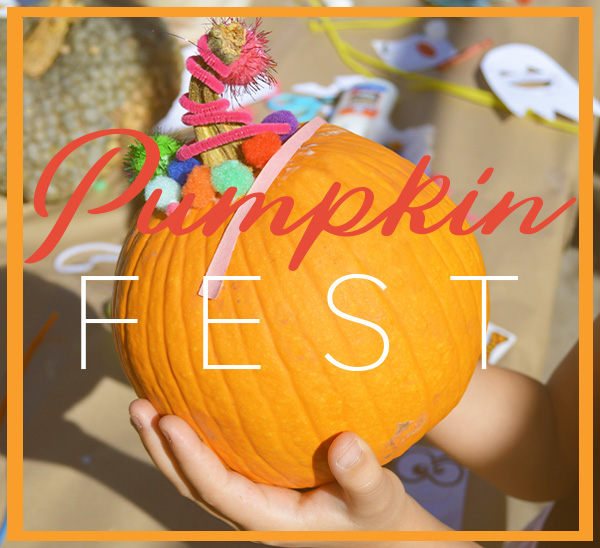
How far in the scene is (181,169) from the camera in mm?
616

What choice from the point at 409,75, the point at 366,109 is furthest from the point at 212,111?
the point at 409,75

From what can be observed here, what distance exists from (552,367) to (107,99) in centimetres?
135

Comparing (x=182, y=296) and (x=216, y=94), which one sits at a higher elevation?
(x=216, y=94)

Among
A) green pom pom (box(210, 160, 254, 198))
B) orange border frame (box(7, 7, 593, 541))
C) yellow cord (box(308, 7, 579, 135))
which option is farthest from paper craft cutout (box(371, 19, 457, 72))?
green pom pom (box(210, 160, 254, 198))

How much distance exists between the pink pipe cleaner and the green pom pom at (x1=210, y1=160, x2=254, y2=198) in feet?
0.08

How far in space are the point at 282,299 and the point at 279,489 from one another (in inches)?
11.9

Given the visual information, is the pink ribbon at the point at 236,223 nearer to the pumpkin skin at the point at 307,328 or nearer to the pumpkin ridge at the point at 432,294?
the pumpkin skin at the point at 307,328

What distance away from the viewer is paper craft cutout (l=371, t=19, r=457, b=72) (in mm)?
1676

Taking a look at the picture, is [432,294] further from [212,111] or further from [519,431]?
[519,431]

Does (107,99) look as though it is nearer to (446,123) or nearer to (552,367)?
(446,123)

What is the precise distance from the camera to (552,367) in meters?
1.55

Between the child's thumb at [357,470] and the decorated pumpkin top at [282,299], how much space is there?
0.06ft

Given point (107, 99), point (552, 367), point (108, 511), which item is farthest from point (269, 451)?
point (552, 367)

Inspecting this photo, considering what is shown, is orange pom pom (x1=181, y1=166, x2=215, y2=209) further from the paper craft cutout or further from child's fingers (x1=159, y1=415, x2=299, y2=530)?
the paper craft cutout
